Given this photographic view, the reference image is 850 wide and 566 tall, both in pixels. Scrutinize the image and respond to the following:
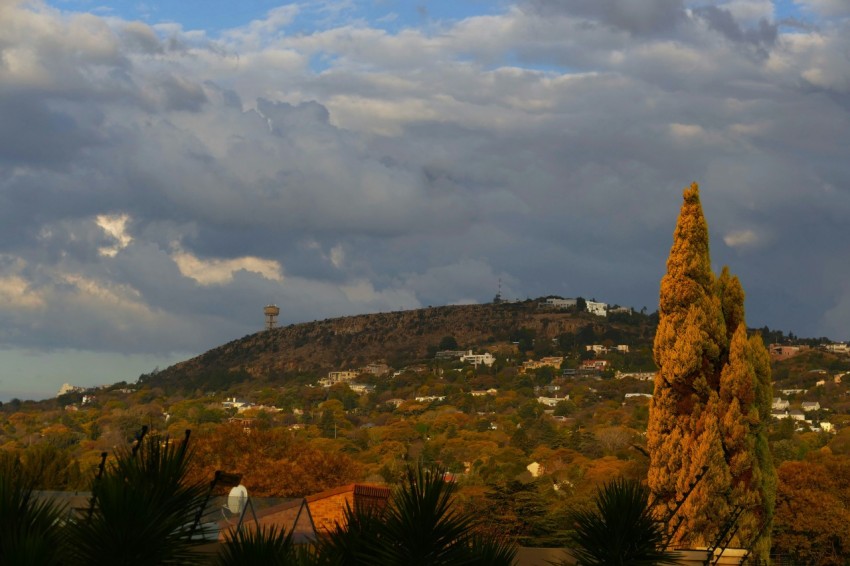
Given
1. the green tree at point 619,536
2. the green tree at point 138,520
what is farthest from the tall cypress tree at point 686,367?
the green tree at point 138,520

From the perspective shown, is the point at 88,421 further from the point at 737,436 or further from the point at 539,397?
the point at 737,436

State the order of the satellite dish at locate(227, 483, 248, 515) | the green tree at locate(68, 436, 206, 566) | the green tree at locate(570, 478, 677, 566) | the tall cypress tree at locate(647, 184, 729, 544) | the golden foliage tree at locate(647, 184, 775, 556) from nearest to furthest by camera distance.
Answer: the green tree at locate(68, 436, 206, 566) < the green tree at locate(570, 478, 677, 566) < the satellite dish at locate(227, 483, 248, 515) < the golden foliage tree at locate(647, 184, 775, 556) < the tall cypress tree at locate(647, 184, 729, 544)

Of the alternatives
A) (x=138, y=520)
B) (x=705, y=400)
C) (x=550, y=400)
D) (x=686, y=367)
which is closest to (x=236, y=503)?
(x=138, y=520)

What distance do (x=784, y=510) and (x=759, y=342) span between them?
15.0 m

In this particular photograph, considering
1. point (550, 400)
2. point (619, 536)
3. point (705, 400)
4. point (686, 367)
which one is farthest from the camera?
point (550, 400)

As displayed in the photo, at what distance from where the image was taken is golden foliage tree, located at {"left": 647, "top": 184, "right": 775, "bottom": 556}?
3450 cm

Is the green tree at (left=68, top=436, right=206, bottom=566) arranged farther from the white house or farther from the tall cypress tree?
the white house

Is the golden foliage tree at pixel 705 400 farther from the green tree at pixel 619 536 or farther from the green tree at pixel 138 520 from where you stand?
the green tree at pixel 138 520

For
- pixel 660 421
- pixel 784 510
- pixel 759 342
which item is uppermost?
pixel 759 342

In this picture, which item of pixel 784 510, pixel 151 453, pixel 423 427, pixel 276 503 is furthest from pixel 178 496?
pixel 423 427

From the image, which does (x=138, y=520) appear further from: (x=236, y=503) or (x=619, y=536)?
(x=619, y=536)

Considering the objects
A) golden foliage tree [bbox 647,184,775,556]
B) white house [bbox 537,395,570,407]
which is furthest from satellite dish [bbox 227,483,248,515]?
white house [bbox 537,395,570,407]

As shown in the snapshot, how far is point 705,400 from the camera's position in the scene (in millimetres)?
35875

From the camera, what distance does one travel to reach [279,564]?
1273 centimetres
